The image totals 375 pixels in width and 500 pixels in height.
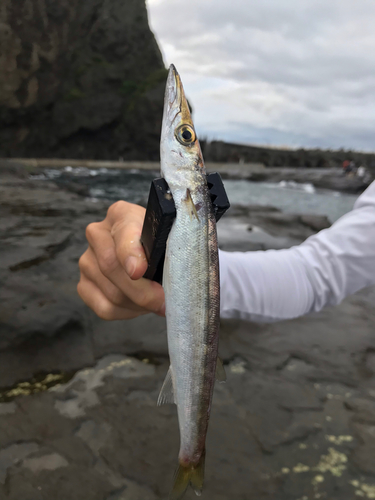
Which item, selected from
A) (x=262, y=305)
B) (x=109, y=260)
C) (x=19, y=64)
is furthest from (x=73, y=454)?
(x=19, y=64)

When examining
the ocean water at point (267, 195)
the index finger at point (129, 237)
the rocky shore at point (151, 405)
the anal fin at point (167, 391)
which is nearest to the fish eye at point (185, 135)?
the index finger at point (129, 237)

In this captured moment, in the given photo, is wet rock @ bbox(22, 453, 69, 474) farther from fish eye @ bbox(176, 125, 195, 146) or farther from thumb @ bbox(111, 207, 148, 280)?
fish eye @ bbox(176, 125, 195, 146)

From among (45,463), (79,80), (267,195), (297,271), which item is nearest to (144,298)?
(297,271)

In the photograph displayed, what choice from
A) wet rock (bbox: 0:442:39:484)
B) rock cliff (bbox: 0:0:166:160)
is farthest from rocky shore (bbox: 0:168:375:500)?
rock cliff (bbox: 0:0:166:160)

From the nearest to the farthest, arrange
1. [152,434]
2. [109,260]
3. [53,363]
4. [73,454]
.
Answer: [109,260], [73,454], [152,434], [53,363]

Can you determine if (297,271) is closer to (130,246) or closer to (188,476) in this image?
(130,246)

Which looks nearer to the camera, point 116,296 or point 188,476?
point 188,476

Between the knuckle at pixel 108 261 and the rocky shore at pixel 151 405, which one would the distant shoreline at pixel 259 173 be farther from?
the knuckle at pixel 108 261

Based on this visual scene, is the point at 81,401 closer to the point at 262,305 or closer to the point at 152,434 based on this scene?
the point at 152,434
